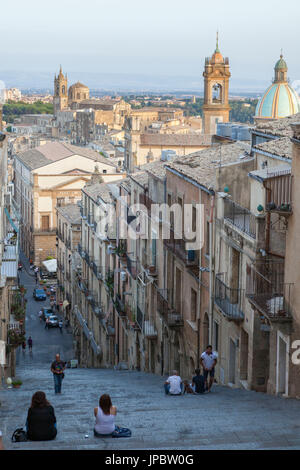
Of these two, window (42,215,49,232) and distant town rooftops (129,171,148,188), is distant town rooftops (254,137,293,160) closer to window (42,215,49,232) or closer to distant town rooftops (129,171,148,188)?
distant town rooftops (129,171,148,188)

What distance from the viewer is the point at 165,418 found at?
1546 centimetres

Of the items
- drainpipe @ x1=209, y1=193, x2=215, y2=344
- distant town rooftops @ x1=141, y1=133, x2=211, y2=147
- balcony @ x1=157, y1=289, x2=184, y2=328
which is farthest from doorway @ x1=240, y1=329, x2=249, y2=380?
distant town rooftops @ x1=141, y1=133, x2=211, y2=147

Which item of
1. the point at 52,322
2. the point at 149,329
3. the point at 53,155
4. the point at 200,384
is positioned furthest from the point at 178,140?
the point at 200,384

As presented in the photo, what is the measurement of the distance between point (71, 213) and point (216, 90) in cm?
3096

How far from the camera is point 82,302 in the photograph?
50906 mm

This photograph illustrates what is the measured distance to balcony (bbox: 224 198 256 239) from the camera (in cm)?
1977

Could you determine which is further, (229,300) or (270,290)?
(229,300)

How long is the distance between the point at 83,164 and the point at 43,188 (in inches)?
195

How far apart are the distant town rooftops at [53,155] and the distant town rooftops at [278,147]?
5776cm

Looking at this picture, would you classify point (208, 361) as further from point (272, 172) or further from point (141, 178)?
point (141, 178)

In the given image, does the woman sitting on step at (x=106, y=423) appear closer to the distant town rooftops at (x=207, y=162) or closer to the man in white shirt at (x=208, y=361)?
the man in white shirt at (x=208, y=361)

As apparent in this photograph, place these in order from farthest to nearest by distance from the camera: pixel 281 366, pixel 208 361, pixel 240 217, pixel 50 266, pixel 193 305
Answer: pixel 50 266 → pixel 193 305 → pixel 240 217 → pixel 208 361 → pixel 281 366
